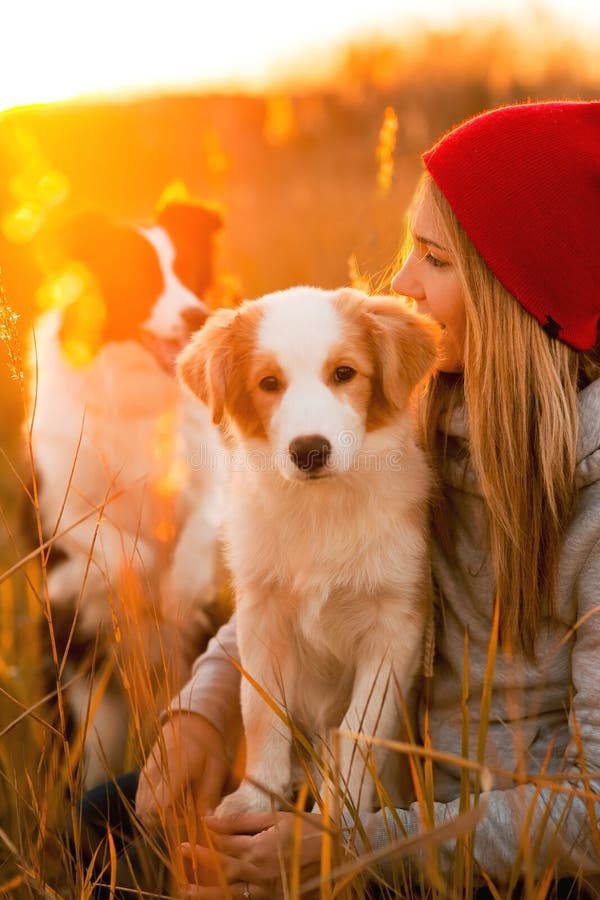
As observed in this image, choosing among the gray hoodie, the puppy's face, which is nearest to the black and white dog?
the puppy's face

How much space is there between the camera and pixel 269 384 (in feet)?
7.02

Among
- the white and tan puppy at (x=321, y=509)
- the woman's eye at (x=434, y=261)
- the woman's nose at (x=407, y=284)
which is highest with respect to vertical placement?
the woman's eye at (x=434, y=261)

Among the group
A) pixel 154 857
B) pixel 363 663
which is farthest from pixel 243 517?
pixel 154 857

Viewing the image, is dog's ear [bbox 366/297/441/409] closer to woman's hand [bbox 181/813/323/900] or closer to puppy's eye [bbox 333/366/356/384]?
puppy's eye [bbox 333/366/356/384]

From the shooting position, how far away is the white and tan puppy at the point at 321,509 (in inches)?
77.6

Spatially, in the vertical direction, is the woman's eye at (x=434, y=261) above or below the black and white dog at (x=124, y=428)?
above

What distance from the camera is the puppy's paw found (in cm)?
190

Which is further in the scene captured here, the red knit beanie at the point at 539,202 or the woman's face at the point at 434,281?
the woman's face at the point at 434,281

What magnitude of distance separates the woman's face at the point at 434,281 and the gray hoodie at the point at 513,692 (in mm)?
208

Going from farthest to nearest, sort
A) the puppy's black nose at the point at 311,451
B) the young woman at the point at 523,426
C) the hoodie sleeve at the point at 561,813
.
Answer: the puppy's black nose at the point at 311,451, the young woman at the point at 523,426, the hoodie sleeve at the point at 561,813

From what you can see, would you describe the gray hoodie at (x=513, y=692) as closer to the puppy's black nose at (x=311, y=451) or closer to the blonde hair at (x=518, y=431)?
the blonde hair at (x=518, y=431)

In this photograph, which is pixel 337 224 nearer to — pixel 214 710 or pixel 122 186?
pixel 122 186

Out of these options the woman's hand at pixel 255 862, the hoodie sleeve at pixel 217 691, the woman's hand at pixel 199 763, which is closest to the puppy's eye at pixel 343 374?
the hoodie sleeve at pixel 217 691

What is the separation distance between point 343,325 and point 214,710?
976 mm
